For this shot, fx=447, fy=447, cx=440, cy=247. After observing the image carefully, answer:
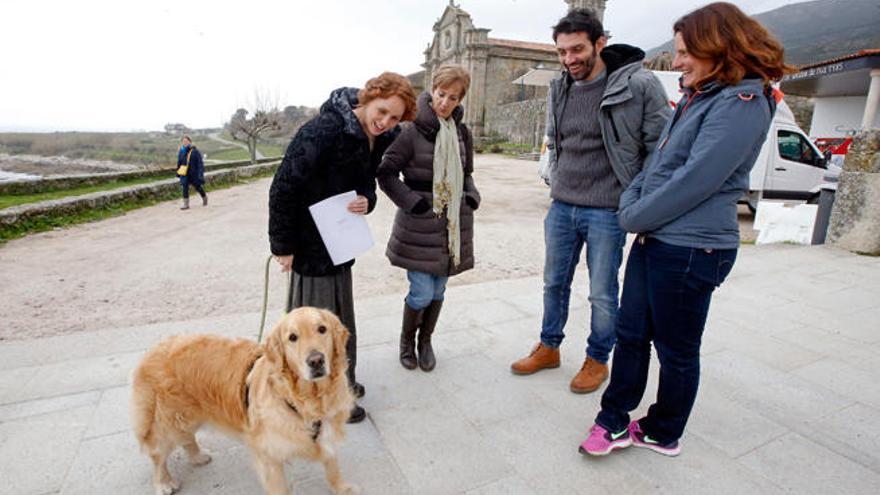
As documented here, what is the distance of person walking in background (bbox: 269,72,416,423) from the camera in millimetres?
2211

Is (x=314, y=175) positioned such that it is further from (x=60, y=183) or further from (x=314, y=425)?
(x=60, y=183)

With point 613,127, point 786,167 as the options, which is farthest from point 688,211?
point 786,167

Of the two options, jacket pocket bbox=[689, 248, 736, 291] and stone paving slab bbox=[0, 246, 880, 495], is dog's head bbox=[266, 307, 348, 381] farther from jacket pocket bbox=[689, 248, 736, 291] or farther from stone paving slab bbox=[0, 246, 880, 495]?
jacket pocket bbox=[689, 248, 736, 291]

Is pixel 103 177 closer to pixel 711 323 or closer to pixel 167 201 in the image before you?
pixel 167 201

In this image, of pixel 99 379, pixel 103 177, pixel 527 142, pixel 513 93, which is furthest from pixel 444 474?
pixel 513 93

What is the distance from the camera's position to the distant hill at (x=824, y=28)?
42841 mm

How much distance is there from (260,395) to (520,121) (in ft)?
126

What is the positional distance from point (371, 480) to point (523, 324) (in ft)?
7.14

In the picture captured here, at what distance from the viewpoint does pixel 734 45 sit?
174 cm

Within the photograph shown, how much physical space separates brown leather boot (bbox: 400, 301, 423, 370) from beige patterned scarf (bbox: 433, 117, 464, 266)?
52cm

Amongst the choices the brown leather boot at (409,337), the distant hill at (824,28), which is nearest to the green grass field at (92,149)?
the distant hill at (824,28)

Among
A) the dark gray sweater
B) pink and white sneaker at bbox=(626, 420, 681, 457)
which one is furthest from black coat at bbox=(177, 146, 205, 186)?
pink and white sneaker at bbox=(626, 420, 681, 457)

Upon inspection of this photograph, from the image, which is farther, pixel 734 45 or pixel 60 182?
pixel 60 182

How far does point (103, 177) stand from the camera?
17.2m
